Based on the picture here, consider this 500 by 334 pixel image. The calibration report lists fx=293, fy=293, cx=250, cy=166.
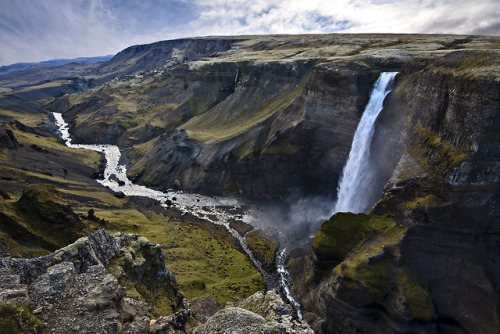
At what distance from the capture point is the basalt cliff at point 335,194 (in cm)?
2912

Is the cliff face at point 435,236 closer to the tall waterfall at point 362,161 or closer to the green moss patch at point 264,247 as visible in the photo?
the green moss patch at point 264,247

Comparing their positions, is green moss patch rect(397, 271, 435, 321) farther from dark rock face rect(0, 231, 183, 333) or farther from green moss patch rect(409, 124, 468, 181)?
dark rock face rect(0, 231, 183, 333)

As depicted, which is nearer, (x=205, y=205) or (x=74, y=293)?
(x=74, y=293)

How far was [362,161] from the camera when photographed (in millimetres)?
52812

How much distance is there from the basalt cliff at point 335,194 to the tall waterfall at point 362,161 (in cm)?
177

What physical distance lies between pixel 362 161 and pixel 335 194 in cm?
1182

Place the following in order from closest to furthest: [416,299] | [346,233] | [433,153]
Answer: [416,299]
[433,153]
[346,233]

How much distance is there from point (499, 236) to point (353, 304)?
53.7ft

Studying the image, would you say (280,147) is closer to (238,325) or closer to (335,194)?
(335,194)

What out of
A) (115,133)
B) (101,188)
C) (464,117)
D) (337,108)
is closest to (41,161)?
(101,188)

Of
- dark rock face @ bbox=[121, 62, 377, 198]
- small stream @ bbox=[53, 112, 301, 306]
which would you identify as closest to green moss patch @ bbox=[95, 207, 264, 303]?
small stream @ bbox=[53, 112, 301, 306]

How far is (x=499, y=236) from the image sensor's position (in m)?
29.9

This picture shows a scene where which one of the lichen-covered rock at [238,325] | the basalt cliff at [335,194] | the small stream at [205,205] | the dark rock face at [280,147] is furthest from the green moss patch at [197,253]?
the lichen-covered rock at [238,325]

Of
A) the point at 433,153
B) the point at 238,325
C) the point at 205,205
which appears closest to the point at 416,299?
the point at 433,153
